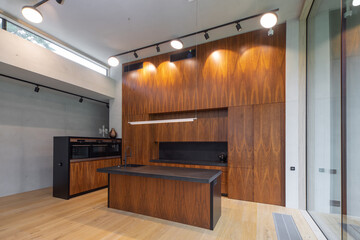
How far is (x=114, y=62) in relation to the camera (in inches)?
173

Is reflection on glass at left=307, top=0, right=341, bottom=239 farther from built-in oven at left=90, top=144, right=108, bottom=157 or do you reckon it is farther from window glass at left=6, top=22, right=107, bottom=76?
window glass at left=6, top=22, right=107, bottom=76

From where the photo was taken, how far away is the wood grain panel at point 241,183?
3715 mm

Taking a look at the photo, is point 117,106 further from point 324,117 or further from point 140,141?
point 324,117

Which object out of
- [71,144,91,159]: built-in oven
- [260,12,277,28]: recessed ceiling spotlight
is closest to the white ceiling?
[260,12,277,28]: recessed ceiling spotlight

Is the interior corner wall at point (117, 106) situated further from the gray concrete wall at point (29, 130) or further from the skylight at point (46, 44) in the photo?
the gray concrete wall at point (29, 130)

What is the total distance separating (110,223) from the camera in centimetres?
278

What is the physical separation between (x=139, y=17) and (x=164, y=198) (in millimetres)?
3332

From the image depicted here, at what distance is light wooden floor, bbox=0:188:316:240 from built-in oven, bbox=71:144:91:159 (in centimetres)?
100

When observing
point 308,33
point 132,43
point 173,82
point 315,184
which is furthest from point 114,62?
point 315,184

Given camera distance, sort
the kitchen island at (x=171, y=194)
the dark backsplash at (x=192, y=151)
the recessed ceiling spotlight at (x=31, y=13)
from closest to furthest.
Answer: the kitchen island at (x=171, y=194) < the recessed ceiling spotlight at (x=31, y=13) < the dark backsplash at (x=192, y=151)

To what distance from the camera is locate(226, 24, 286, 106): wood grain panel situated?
11.8ft

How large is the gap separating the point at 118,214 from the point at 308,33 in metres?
4.66

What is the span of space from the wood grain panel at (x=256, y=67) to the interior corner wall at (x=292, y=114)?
101mm

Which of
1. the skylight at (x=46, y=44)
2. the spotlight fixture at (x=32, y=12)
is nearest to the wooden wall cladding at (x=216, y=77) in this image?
the skylight at (x=46, y=44)
